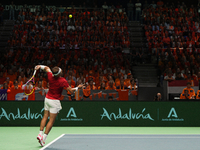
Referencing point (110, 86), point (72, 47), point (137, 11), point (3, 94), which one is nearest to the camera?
point (3, 94)

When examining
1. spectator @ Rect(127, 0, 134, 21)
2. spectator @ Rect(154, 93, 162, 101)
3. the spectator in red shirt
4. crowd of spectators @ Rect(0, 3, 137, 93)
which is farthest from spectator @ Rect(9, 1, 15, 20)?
spectator @ Rect(154, 93, 162, 101)

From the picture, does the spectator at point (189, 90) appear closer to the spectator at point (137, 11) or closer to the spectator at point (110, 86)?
the spectator at point (110, 86)

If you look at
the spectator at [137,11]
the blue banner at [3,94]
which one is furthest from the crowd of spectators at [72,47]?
the spectator at [137,11]

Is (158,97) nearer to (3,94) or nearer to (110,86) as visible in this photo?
(110,86)

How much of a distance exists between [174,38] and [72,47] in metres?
6.37

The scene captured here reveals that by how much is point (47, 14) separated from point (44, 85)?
9969 mm

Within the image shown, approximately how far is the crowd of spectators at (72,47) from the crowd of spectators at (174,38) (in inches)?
70.8

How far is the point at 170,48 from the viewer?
720 inches

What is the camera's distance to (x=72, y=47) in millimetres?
18859

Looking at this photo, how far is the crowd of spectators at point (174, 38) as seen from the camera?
55.5 feet

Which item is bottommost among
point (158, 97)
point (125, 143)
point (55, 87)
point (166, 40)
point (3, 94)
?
point (125, 143)

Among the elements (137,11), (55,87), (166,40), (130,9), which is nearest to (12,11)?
(130,9)

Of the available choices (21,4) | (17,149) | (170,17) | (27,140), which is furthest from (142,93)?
(21,4)

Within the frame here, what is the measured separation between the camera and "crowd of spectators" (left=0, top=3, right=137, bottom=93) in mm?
15883
